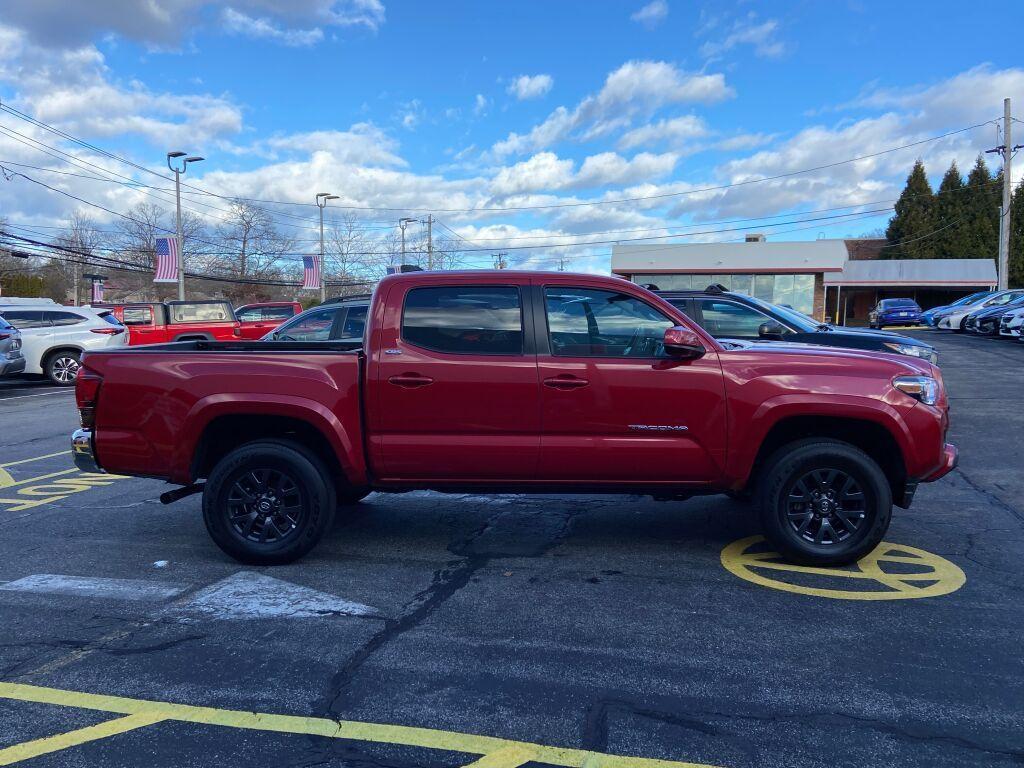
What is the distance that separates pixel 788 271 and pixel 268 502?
4120 cm

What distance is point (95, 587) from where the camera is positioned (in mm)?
4863

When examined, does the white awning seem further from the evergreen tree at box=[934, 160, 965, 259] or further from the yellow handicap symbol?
the yellow handicap symbol

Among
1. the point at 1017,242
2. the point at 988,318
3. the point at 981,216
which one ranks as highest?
the point at 981,216

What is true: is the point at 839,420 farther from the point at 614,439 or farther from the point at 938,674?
the point at 938,674

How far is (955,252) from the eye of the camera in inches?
2311

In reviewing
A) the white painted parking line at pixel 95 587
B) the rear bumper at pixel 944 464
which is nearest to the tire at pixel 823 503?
the rear bumper at pixel 944 464

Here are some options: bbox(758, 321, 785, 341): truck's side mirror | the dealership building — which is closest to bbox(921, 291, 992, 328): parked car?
the dealership building

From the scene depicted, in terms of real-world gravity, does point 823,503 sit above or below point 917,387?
below

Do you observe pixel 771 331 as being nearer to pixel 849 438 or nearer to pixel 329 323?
pixel 849 438

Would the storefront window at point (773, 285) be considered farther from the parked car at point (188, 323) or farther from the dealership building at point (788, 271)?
the parked car at point (188, 323)

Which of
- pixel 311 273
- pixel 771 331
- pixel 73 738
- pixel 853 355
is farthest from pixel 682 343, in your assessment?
pixel 311 273

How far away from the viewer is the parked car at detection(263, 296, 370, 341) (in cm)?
1141

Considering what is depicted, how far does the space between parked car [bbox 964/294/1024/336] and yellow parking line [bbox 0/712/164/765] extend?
28.5 metres

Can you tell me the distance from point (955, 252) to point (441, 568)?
64216 millimetres
